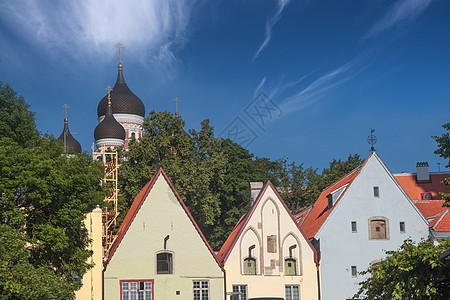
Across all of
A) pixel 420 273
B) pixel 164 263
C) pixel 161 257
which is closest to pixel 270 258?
pixel 164 263

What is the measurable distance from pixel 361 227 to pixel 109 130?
63.4 metres

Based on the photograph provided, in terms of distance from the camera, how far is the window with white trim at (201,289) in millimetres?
40906

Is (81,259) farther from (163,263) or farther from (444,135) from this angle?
(444,135)

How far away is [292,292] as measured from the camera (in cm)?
4200

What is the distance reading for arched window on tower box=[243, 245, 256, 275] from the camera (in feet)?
138

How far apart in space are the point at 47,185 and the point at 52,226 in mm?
2613

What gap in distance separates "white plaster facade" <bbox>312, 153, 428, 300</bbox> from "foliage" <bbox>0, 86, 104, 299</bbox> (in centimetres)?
1712

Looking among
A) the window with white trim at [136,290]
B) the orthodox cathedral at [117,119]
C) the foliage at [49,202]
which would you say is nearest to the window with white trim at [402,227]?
the window with white trim at [136,290]

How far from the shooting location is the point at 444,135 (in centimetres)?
3039

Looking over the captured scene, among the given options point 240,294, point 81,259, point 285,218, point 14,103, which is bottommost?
point 240,294

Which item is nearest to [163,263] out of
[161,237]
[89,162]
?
[161,237]

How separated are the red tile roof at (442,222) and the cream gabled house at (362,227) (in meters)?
0.86

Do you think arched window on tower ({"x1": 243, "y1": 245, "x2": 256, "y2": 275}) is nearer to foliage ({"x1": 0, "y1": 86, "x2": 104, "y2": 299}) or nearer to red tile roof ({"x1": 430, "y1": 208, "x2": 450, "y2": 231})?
foliage ({"x1": 0, "y1": 86, "x2": 104, "y2": 299})

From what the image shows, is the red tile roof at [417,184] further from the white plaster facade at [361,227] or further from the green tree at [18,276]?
the green tree at [18,276]
